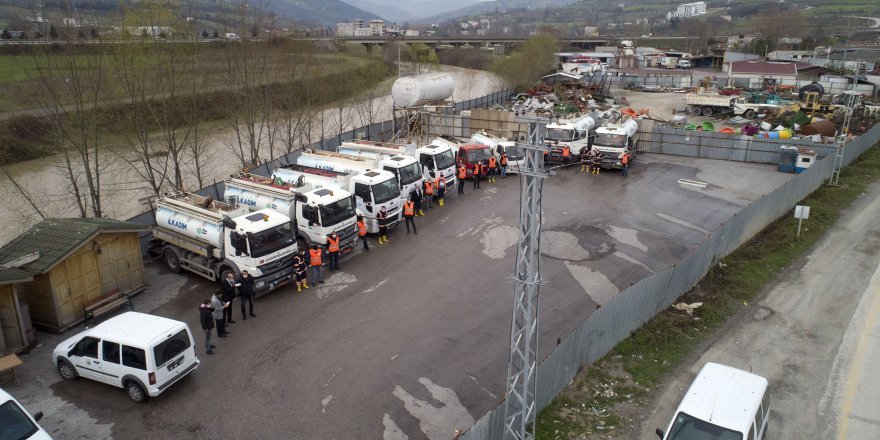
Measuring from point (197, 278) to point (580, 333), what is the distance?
10823mm

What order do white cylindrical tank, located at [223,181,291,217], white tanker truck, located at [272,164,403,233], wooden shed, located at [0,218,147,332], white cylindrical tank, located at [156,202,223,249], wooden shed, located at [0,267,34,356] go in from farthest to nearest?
1. white tanker truck, located at [272,164,403,233]
2. white cylindrical tank, located at [223,181,291,217]
3. white cylindrical tank, located at [156,202,223,249]
4. wooden shed, located at [0,218,147,332]
5. wooden shed, located at [0,267,34,356]

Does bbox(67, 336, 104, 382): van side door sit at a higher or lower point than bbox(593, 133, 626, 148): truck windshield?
lower

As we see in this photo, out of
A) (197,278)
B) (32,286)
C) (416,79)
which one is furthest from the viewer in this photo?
(416,79)

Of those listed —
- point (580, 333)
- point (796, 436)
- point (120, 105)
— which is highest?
point (120, 105)

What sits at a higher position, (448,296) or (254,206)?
(254,206)

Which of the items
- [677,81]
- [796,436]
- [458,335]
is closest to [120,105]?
[458,335]

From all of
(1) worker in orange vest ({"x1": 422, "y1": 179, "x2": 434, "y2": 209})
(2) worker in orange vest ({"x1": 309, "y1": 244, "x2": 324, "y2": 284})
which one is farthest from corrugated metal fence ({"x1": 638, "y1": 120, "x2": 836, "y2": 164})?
(2) worker in orange vest ({"x1": 309, "y1": 244, "x2": 324, "y2": 284})

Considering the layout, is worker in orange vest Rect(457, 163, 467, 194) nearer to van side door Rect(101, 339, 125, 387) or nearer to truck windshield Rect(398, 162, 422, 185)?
truck windshield Rect(398, 162, 422, 185)

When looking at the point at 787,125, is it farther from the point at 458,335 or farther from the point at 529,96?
the point at 458,335

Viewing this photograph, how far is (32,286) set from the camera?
13.0m

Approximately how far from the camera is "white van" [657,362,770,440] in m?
8.35

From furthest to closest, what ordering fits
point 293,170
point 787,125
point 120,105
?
point 787,125 < point 120,105 < point 293,170

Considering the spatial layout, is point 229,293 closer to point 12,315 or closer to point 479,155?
point 12,315

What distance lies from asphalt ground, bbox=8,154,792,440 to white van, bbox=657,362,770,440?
335 cm
